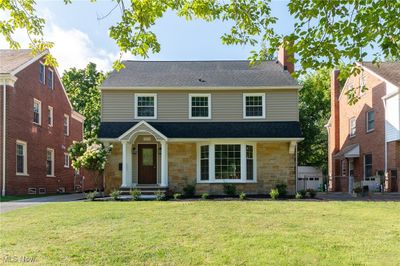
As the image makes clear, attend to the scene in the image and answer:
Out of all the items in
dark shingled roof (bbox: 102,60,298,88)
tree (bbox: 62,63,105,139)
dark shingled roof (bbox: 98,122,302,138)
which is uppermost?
tree (bbox: 62,63,105,139)

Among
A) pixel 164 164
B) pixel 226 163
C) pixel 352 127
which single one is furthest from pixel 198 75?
pixel 352 127

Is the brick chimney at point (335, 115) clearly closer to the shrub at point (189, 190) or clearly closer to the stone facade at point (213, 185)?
the stone facade at point (213, 185)

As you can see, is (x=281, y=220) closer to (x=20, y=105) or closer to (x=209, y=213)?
(x=209, y=213)

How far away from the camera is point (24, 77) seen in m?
22.5

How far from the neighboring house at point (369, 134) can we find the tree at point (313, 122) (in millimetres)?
5062

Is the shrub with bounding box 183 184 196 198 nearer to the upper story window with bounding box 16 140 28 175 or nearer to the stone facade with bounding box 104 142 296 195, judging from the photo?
the stone facade with bounding box 104 142 296 195

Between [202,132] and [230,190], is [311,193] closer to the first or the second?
[230,190]

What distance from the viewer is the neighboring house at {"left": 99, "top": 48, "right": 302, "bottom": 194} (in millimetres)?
19828

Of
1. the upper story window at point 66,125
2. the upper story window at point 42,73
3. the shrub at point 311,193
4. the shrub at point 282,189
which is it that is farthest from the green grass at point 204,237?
the upper story window at point 66,125

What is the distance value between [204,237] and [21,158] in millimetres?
17075

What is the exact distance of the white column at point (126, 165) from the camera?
19469mm

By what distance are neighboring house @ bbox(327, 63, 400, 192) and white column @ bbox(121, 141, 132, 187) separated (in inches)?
429

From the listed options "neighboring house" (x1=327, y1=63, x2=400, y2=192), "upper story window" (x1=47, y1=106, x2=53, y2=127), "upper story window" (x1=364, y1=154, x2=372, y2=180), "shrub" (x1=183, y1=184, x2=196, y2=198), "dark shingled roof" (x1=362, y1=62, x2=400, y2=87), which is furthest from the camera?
"upper story window" (x1=47, y1=106, x2=53, y2=127)

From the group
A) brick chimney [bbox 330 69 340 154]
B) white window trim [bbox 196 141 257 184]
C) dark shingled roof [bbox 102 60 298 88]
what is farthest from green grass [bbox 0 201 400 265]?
brick chimney [bbox 330 69 340 154]
